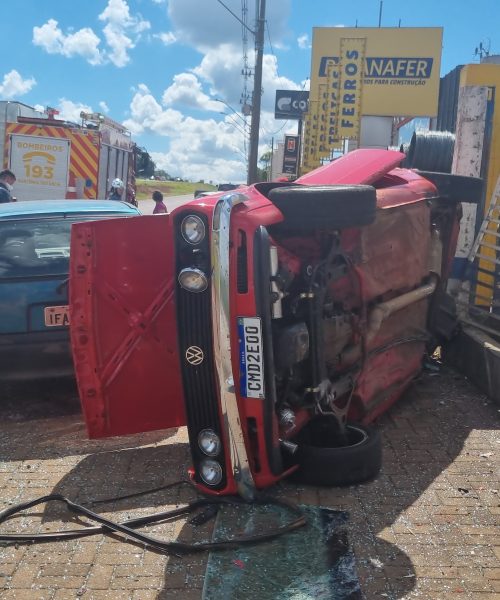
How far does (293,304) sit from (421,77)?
2108 cm

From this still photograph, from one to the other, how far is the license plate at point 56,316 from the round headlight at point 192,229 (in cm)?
225

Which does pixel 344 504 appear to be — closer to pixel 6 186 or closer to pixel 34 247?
pixel 34 247

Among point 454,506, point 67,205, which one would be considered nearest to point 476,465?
point 454,506

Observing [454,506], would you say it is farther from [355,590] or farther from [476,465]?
[355,590]

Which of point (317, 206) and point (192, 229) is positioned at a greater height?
point (317, 206)

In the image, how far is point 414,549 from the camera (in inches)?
125

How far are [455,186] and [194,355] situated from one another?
317 cm

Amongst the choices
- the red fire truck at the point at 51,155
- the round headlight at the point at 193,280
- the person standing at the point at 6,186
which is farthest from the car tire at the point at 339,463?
the red fire truck at the point at 51,155

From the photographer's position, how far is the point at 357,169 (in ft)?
15.0

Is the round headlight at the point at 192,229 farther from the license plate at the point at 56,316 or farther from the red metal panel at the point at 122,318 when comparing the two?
the license plate at the point at 56,316

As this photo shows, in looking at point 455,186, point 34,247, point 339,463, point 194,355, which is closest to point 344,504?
point 339,463

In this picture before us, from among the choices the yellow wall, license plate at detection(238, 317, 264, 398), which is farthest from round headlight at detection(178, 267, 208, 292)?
the yellow wall

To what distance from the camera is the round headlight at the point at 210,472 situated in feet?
11.5

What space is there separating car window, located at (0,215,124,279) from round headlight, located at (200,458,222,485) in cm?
248
